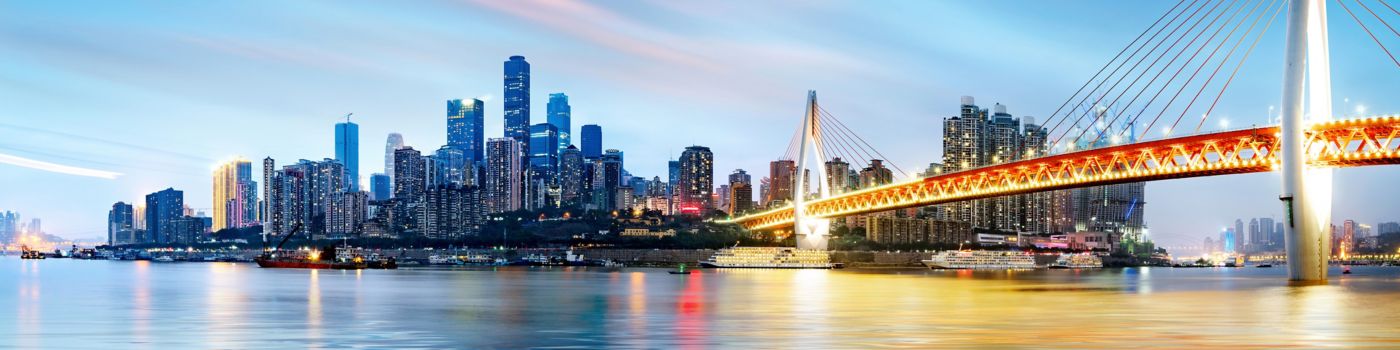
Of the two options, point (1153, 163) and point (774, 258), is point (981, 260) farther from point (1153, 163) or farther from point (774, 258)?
point (1153, 163)

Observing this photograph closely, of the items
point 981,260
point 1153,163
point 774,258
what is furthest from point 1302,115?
point 981,260

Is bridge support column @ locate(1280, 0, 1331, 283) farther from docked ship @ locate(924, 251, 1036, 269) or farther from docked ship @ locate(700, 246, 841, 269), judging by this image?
docked ship @ locate(924, 251, 1036, 269)

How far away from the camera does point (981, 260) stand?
182375 mm

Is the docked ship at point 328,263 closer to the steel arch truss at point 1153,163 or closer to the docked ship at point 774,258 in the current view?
the docked ship at point 774,258

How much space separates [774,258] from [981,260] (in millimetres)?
36486

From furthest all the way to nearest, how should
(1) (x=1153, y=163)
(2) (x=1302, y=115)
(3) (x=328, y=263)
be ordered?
(3) (x=328, y=263) < (1) (x=1153, y=163) < (2) (x=1302, y=115)

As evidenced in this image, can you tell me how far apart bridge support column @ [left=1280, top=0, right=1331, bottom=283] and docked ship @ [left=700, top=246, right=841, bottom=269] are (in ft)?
277

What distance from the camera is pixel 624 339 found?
3938 centimetres

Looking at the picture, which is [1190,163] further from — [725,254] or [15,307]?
[725,254]

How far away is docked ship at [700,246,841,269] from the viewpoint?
159m

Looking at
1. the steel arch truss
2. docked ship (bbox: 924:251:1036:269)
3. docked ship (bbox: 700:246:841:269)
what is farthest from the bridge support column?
docked ship (bbox: 924:251:1036:269)

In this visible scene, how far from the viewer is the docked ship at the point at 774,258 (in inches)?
6250

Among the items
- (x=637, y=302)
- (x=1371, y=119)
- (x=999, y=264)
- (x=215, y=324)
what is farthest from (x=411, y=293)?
(x=999, y=264)

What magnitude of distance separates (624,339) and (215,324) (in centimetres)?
1760
